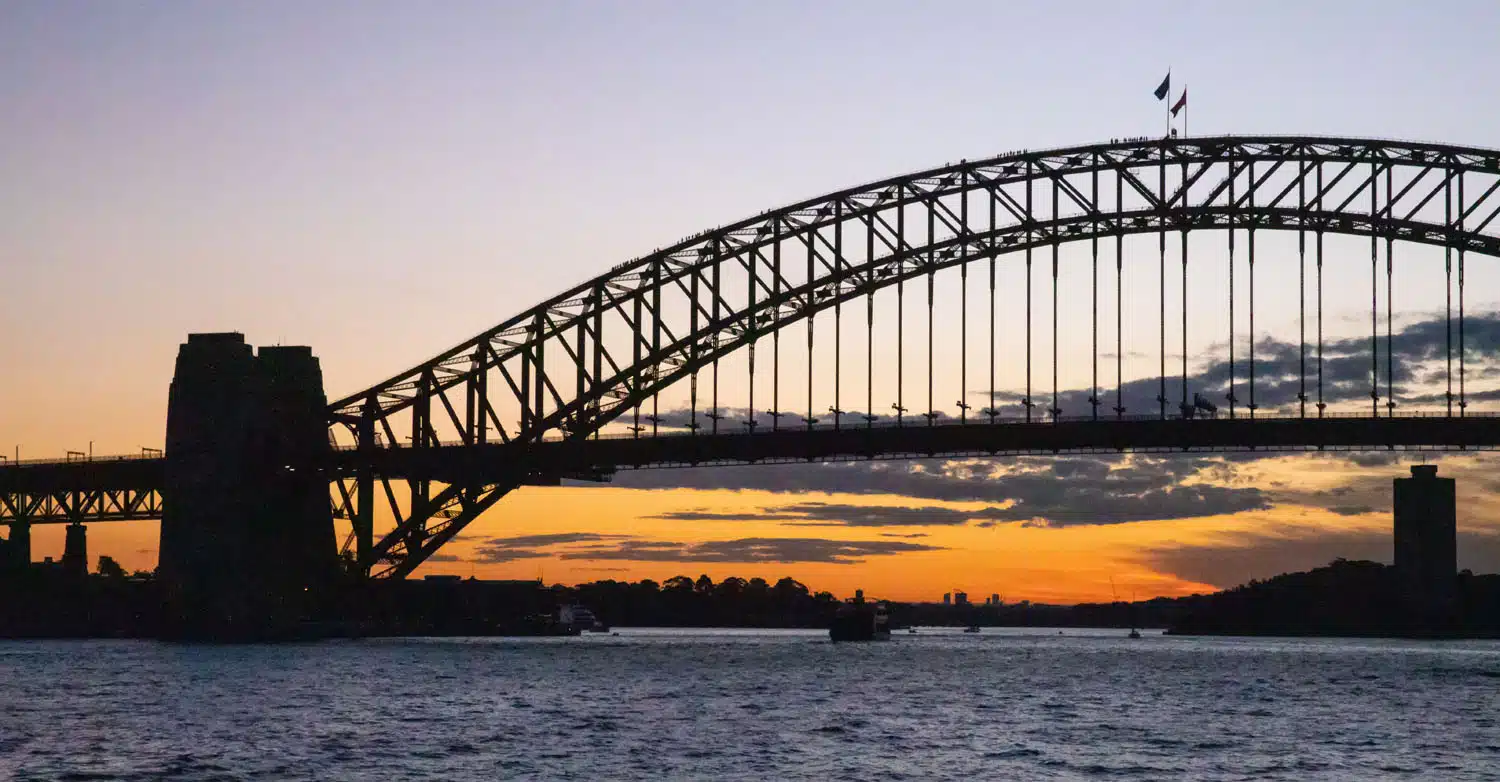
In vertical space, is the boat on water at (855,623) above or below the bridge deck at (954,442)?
below

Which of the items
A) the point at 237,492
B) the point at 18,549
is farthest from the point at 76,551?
the point at 237,492

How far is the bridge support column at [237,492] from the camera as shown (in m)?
112

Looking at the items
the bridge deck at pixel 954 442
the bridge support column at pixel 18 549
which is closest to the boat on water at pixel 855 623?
the bridge deck at pixel 954 442

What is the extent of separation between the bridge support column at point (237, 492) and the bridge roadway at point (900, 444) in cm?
293

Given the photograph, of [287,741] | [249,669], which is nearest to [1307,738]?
[287,741]

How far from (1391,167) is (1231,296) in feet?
31.4

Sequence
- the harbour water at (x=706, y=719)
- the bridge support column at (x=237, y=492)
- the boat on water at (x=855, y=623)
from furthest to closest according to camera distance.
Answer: the boat on water at (x=855, y=623) < the bridge support column at (x=237, y=492) < the harbour water at (x=706, y=719)

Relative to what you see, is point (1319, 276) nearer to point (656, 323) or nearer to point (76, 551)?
point (656, 323)

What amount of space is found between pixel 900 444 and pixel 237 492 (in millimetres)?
37572

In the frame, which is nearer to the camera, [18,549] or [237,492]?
[237,492]

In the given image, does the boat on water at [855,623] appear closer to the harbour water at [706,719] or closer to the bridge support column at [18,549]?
the harbour water at [706,719]

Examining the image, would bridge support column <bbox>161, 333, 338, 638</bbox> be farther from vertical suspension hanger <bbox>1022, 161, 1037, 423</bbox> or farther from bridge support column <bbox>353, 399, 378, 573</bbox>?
vertical suspension hanger <bbox>1022, 161, 1037, 423</bbox>

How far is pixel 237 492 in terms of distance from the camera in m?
112

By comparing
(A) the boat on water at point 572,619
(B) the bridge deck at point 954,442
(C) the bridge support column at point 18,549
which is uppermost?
(B) the bridge deck at point 954,442
